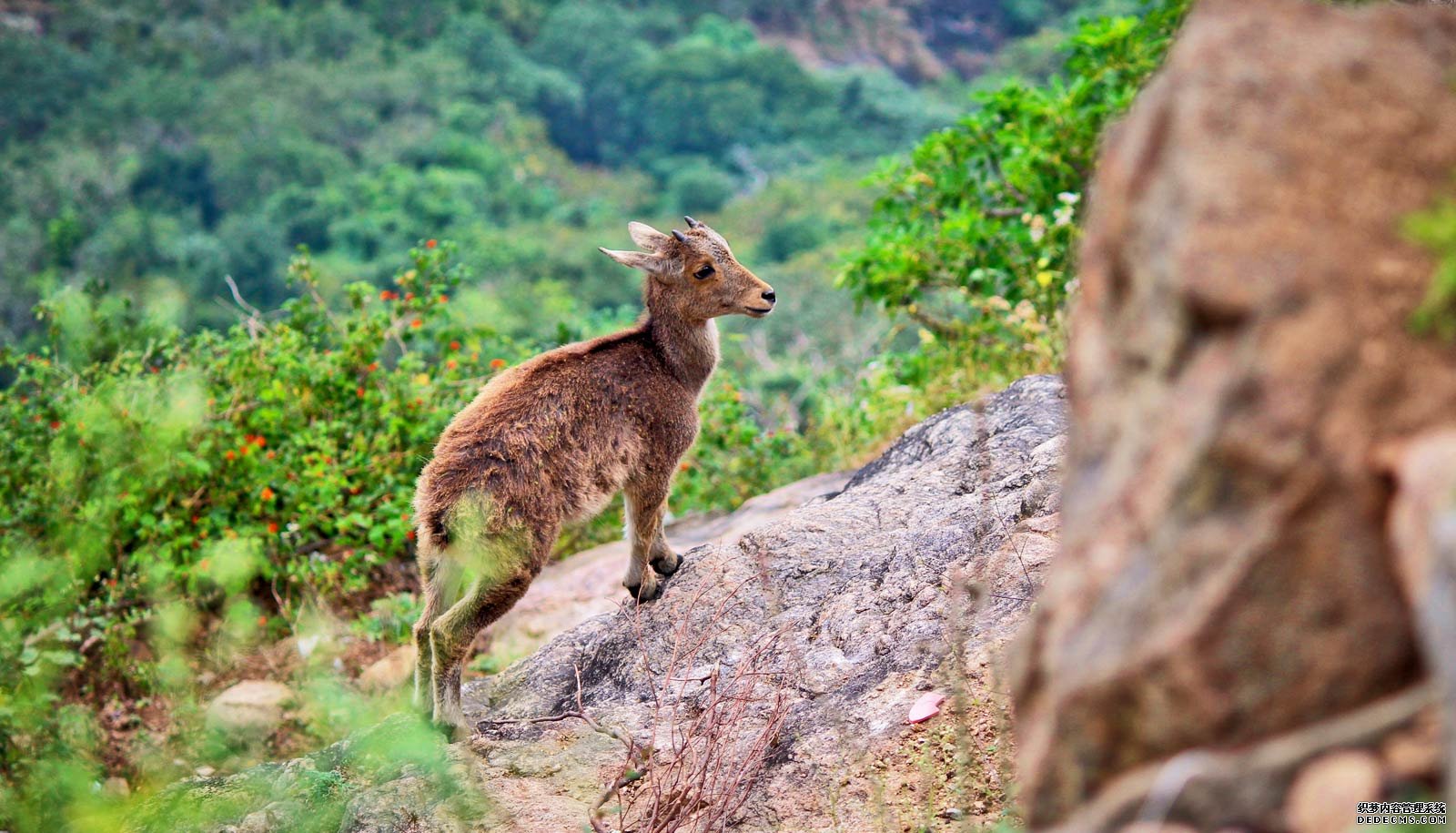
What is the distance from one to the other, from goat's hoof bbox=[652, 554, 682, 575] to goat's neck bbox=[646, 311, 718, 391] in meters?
0.94

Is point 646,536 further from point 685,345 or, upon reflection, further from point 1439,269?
point 1439,269

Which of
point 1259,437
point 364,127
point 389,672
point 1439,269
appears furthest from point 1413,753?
point 364,127

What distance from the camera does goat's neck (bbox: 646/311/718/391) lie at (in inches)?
278

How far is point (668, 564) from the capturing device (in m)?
6.71

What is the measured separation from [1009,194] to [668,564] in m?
6.35

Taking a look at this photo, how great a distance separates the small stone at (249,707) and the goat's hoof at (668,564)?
3.18 metres

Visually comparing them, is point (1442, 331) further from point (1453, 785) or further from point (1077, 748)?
point (1077, 748)

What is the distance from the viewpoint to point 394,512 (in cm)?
925

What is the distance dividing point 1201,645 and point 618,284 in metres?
37.0

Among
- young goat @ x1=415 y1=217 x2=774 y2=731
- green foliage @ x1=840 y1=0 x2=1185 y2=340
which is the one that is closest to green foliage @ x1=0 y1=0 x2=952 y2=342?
green foliage @ x1=840 y1=0 x2=1185 y2=340

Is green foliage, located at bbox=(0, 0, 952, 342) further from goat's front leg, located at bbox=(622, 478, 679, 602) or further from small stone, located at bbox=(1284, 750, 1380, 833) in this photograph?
small stone, located at bbox=(1284, 750, 1380, 833)

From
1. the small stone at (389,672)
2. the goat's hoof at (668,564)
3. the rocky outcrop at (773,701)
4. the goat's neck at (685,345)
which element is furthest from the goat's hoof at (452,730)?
the small stone at (389,672)

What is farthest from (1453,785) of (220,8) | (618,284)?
(220,8)

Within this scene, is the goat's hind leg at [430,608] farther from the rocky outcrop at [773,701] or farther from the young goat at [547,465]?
the rocky outcrop at [773,701]
